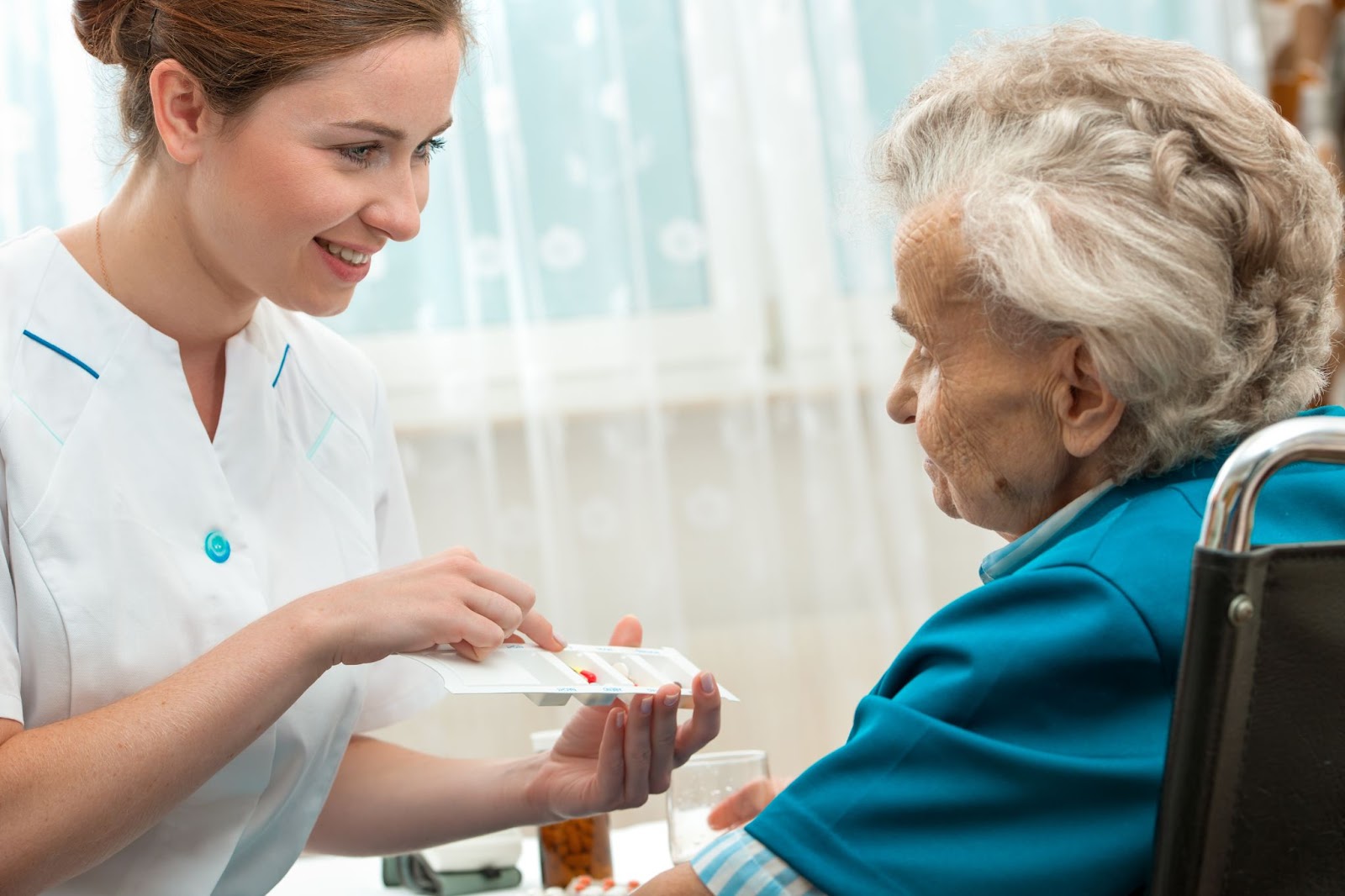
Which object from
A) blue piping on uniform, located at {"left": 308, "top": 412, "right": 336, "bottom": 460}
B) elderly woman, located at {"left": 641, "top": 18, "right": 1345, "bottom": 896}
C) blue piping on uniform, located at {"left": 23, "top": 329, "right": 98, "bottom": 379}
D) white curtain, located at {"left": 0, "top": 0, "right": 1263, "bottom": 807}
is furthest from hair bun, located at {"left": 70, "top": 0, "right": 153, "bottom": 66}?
white curtain, located at {"left": 0, "top": 0, "right": 1263, "bottom": 807}

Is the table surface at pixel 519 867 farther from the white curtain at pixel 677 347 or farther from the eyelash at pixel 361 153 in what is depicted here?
the white curtain at pixel 677 347

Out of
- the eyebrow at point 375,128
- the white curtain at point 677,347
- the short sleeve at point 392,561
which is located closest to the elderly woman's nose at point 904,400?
the eyebrow at point 375,128

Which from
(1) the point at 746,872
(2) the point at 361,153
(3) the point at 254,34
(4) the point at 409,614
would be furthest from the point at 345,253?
(1) the point at 746,872

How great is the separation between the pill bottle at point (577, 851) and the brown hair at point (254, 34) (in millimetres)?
778

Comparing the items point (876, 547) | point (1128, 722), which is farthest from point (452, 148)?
point (1128, 722)

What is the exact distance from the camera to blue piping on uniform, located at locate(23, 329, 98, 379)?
1249mm

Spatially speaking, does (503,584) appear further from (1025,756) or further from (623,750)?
(1025,756)

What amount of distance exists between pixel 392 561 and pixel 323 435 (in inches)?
7.5

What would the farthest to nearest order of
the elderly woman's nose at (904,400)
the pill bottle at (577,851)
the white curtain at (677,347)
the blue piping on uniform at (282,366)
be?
the white curtain at (677,347), the blue piping on uniform at (282,366), the pill bottle at (577,851), the elderly woman's nose at (904,400)

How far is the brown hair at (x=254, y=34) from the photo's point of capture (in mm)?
1230

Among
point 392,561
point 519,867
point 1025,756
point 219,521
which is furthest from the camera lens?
point 392,561

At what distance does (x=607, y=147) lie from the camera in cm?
259

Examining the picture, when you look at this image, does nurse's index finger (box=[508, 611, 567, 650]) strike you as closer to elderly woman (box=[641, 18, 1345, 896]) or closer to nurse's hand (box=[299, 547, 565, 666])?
nurse's hand (box=[299, 547, 565, 666])

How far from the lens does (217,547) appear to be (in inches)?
51.6
